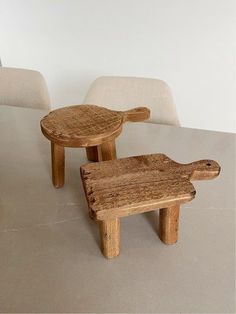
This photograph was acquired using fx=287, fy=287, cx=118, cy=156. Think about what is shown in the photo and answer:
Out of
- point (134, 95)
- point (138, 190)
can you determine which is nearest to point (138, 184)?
point (138, 190)

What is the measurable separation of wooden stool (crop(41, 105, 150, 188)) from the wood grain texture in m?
0.07

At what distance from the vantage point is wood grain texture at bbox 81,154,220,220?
362 mm

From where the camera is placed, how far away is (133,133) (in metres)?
0.78

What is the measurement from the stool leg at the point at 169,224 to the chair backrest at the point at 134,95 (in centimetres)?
62

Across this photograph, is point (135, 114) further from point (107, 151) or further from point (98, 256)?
point (98, 256)

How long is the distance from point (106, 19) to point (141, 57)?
0.27m

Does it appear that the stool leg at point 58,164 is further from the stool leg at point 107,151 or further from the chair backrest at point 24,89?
the chair backrest at point 24,89

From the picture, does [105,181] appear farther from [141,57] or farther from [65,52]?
[65,52]

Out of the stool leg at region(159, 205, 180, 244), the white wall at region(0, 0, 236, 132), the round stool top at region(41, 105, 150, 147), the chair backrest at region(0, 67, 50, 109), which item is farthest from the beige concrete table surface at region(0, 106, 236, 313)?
the white wall at region(0, 0, 236, 132)

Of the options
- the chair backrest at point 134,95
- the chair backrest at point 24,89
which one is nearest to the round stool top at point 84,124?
the chair backrest at point 134,95

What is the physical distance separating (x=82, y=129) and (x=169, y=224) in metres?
0.22

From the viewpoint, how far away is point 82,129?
1.65ft

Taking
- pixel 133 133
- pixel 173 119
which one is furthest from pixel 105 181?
pixel 173 119

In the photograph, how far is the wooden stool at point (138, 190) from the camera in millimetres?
363
